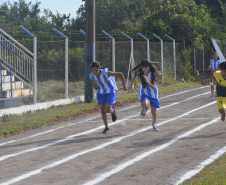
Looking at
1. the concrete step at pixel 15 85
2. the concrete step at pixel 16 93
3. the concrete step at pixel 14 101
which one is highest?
the concrete step at pixel 15 85

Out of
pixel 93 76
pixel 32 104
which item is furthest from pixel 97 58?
pixel 93 76

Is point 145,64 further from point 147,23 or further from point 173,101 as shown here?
point 147,23

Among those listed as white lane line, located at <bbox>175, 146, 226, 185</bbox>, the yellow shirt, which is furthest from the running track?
the yellow shirt

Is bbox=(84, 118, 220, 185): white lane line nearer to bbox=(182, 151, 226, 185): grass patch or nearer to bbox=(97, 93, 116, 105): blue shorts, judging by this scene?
bbox=(182, 151, 226, 185): grass patch

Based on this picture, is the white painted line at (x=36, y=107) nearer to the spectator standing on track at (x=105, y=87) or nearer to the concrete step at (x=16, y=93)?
the concrete step at (x=16, y=93)

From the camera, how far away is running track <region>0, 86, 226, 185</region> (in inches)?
220

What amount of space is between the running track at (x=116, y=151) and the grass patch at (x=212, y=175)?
0.15 metres

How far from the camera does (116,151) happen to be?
23.3ft

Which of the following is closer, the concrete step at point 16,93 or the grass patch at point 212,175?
the grass patch at point 212,175

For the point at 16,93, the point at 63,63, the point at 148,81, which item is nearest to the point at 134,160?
the point at 148,81

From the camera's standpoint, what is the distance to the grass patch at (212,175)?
4859 mm

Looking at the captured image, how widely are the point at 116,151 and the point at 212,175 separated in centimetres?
233

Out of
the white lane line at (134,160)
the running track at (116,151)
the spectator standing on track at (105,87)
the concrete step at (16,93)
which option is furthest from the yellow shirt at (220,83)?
the concrete step at (16,93)

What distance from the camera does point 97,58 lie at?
17062 mm
